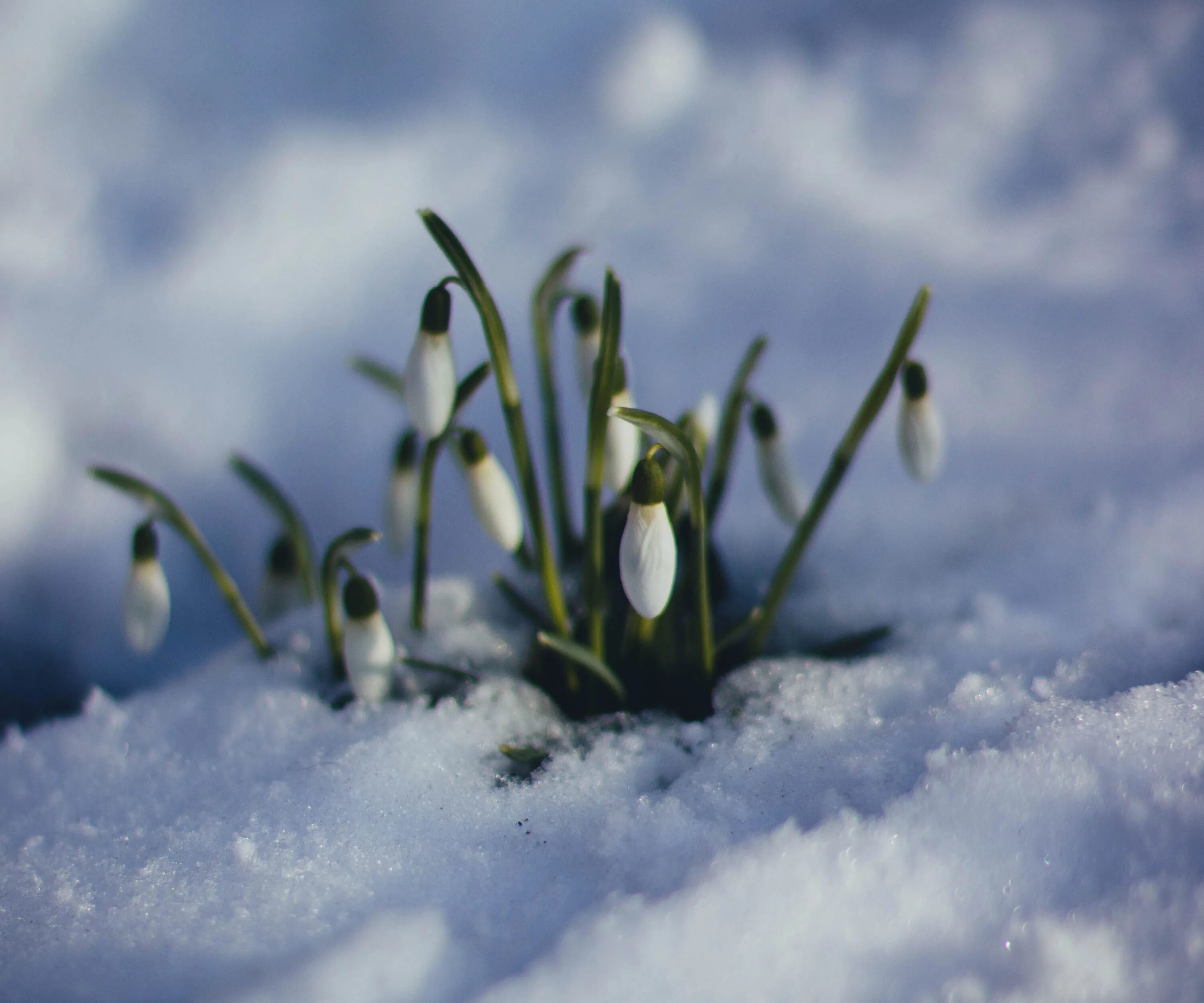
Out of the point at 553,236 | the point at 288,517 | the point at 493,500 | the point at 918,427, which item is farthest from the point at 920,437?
the point at 553,236

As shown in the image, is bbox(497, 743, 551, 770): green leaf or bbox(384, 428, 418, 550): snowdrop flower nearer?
bbox(497, 743, 551, 770): green leaf

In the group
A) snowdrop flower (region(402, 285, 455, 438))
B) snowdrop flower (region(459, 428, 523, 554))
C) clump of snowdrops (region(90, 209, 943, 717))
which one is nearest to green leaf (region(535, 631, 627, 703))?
clump of snowdrops (region(90, 209, 943, 717))

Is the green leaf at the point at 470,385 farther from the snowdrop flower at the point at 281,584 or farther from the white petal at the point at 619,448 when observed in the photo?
the snowdrop flower at the point at 281,584

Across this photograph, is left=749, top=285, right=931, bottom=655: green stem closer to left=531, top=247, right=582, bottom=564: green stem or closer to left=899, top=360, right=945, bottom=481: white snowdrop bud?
left=899, top=360, right=945, bottom=481: white snowdrop bud

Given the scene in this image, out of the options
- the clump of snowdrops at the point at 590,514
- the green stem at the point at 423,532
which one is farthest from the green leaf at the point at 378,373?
the green stem at the point at 423,532

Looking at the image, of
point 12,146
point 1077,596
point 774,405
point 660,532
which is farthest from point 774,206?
point 12,146

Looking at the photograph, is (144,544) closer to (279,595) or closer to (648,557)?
(279,595)

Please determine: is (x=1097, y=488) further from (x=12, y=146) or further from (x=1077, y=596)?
(x=12, y=146)
